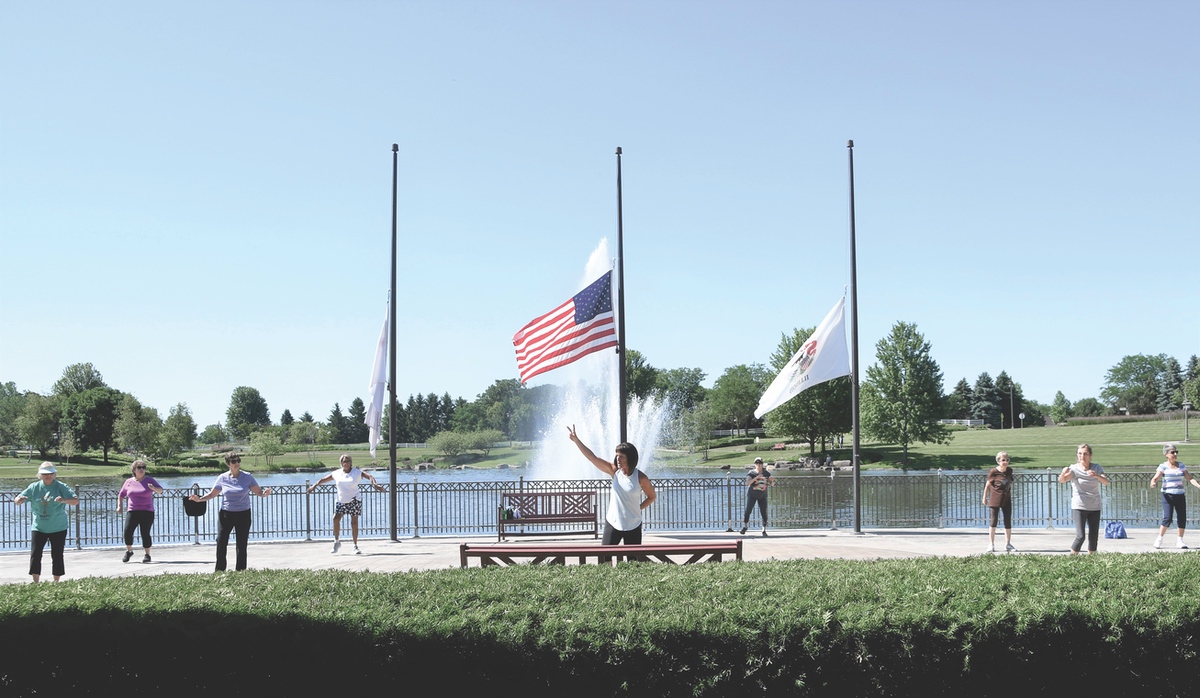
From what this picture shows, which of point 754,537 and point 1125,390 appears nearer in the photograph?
point 754,537

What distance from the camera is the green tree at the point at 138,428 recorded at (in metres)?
80.1

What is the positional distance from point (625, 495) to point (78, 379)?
131 m

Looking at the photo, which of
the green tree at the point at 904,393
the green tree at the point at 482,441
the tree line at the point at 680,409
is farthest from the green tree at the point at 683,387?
the green tree at the point at 904,393

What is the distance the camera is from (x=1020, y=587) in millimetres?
7414

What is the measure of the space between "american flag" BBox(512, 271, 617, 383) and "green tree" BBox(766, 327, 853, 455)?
55.9 metres

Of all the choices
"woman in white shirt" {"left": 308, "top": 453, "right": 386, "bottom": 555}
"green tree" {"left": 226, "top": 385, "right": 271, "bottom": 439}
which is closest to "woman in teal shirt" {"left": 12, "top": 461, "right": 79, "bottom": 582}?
"woman in white shirt" {"left": 308, "top": 453, "right": 386, "bottom": 555}

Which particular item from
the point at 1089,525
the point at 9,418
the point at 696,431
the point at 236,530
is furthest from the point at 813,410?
the point at 9,418

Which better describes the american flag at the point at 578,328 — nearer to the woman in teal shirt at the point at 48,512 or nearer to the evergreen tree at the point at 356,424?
the woman in teal shirt at the point at 48,512

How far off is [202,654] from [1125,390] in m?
202

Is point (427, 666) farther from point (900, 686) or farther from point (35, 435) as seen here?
point (35, 435)

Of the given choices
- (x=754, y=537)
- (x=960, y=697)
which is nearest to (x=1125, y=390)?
(x=754, y=537)

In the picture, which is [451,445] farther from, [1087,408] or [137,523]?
[1087,408]

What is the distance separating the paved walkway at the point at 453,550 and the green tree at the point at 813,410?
5385 cm

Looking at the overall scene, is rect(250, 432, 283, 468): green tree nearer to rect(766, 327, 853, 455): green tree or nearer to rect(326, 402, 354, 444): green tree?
rect(766, 327, 853, 455): green tree
